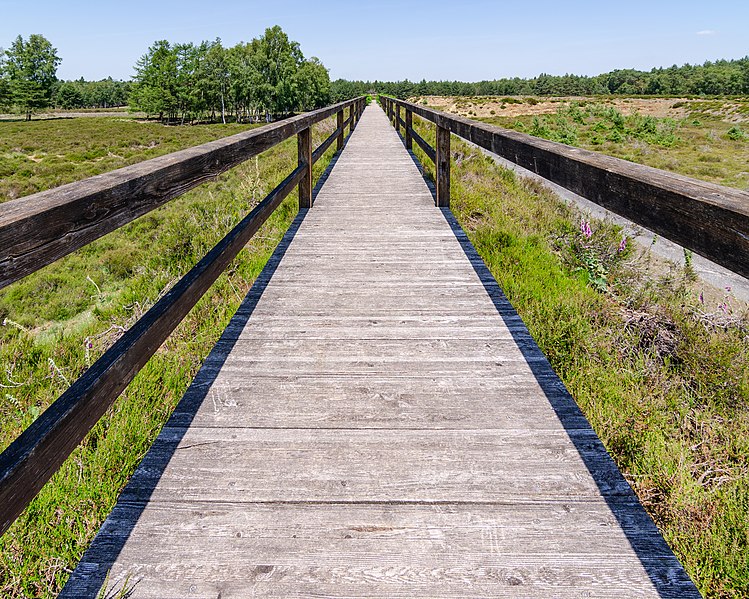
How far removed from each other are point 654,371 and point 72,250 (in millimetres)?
3308

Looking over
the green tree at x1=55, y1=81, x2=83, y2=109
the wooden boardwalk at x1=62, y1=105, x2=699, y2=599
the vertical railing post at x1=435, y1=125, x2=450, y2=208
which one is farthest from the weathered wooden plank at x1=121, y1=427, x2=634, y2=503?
the green tree at x1=55, y1=81, x2=83, y2=109

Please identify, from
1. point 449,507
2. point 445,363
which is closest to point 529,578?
point 449,507

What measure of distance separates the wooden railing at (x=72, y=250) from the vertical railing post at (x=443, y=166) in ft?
12.0

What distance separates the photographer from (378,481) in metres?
1.79

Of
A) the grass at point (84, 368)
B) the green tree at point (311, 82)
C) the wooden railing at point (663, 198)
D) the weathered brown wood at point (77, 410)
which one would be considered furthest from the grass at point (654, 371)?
the green tree at point (311, 82)

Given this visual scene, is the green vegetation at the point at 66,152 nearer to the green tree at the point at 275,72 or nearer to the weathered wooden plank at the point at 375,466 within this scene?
the green tree at the point at 275,72

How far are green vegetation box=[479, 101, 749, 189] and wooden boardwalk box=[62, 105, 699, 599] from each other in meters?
13.9

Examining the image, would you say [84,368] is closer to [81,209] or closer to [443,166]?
[81,209]

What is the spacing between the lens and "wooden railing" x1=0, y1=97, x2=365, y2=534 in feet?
3.71

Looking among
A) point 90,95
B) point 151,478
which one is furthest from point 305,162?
point 90,95

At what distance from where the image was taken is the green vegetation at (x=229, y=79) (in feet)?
223

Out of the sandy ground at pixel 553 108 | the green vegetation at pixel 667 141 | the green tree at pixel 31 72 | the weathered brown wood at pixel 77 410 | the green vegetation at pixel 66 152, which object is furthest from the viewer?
the green tree at pixel 31 72

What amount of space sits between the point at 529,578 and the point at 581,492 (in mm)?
440

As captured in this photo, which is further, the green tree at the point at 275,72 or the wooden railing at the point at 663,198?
the green tree at the point at 275,72
